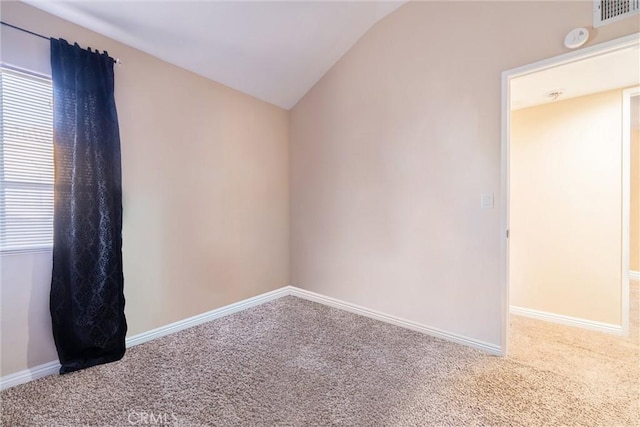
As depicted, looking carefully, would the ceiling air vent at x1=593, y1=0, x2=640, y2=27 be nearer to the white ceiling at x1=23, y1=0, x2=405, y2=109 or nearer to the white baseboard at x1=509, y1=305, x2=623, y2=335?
the white ceiling at x1=23, y1=0, x2=405, y2=109

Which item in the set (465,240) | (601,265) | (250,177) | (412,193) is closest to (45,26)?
(250,177)

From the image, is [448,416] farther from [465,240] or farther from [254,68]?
[254,68]

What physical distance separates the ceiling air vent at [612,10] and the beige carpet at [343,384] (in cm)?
222

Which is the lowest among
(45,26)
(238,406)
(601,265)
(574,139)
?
(238,406)

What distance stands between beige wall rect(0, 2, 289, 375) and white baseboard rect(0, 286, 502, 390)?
0.05m

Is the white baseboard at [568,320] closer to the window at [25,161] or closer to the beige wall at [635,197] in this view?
the beige wall at [635,197]

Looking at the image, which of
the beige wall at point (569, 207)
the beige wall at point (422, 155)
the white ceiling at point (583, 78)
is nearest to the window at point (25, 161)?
the beige wall at point (422, 155)

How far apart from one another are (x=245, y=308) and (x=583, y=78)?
11.9 feet

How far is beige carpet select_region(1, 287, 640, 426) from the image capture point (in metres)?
1.53

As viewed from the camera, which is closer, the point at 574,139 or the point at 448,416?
the point at 448,416

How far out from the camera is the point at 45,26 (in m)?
1.86

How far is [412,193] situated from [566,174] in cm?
152

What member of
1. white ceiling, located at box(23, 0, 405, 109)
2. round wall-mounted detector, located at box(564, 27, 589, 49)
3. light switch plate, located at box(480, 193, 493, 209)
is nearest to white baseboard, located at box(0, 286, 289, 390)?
white ceiling, located at box(23, 0, 405, 109)

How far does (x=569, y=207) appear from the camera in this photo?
8.81ft
